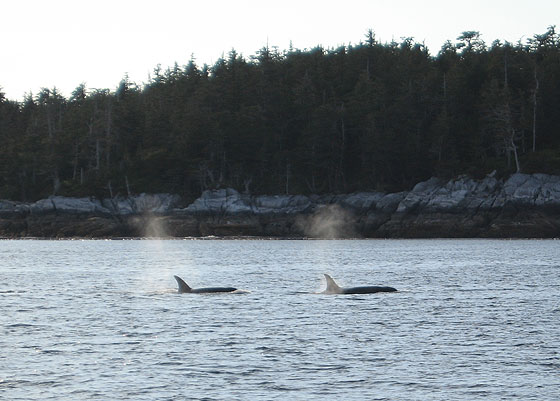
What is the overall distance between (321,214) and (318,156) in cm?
1546

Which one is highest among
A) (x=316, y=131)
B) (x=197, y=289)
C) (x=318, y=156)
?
(x=316, y=131)

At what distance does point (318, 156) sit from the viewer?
147 m

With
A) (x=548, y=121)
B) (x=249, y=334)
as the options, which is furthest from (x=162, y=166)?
(x=249, y=334)

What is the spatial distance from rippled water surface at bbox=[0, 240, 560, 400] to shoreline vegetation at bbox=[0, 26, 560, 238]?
204 feet

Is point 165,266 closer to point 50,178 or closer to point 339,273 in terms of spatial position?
point 339,273

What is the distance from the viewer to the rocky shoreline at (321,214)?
384 feet

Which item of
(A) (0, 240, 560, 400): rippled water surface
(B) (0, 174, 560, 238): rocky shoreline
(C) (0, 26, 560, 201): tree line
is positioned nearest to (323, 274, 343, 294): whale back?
(A) (0, 240, 560, 400): rippled water surface

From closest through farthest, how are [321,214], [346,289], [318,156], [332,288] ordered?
1. [346,289]
2. [332,288]
3. [321,214]
4. [318,156]

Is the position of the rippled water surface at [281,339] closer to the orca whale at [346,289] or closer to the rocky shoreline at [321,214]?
the orca whale at [346,289]

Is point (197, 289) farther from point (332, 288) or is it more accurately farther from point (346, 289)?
point (346, 289)

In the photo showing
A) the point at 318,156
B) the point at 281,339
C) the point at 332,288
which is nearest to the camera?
the point at 281,339

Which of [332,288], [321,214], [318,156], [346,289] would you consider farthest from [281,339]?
[318,156]

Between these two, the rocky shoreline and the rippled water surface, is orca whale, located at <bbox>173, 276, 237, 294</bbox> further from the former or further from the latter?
the rocky shoreline

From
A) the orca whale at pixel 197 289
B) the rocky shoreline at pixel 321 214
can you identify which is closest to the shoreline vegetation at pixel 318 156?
the rocky shoreline at pixel 321 214
